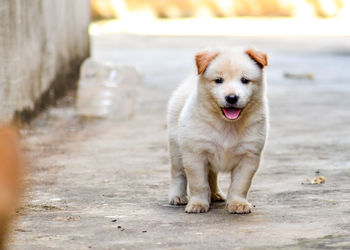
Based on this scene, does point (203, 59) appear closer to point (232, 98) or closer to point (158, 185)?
point (232, 98)

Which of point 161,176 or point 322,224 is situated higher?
point 322,224

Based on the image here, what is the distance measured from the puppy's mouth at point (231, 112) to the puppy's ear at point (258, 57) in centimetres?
32

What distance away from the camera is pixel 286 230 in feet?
15.2

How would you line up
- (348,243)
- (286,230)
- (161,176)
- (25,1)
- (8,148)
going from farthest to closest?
(25,1), (161,176), (286,230), (348,243), (8,148)

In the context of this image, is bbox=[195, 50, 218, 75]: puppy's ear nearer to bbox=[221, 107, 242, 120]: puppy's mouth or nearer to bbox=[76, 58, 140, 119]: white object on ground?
bbox=[221, 107, 242, 120]: puppy's mouth

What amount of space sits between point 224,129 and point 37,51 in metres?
5.14

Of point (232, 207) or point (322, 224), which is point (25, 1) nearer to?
point (232, 207)

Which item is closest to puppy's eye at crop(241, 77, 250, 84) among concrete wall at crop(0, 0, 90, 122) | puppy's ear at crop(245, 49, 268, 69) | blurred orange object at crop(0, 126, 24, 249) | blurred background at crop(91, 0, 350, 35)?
puppy's ear at crop(245, 49, 268, 69)

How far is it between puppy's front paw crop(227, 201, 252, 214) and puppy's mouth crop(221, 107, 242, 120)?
55cm

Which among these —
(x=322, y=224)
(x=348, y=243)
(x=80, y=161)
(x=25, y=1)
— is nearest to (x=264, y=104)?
(x=322, y=224)

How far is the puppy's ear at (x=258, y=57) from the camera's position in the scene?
511cm

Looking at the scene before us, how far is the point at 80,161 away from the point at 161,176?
1025mm

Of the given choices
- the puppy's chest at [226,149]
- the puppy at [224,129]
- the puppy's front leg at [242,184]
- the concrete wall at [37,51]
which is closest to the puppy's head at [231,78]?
the puppy at [224,129]

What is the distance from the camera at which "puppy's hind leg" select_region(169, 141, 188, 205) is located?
218 inches
